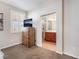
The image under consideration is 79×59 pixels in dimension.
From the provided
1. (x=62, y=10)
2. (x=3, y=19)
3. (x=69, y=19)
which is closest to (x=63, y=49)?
(x=69, y=19)

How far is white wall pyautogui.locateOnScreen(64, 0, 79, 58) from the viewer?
3348 millimetres

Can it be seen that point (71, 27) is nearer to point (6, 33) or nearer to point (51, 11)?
point (51, 11)

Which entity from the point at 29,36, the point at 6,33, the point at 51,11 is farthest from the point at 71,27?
the point at 6,33

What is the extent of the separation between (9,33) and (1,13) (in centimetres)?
130

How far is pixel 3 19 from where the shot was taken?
16.3ft

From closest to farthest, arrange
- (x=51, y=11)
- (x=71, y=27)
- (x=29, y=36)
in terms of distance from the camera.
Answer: (x=71, y=27) → (x=51, y=11) → (x=29, y=36)

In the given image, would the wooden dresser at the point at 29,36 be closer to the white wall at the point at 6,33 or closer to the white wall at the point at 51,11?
the white wall at the point at 51,11

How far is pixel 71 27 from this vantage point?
353 centimetres

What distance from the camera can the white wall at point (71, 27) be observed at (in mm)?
3348

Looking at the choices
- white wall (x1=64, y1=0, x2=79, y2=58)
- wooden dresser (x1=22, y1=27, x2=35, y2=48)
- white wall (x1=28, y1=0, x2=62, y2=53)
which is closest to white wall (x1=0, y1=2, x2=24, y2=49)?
wooden dresser (x1=22, y1=27, x2=35, y2=48)

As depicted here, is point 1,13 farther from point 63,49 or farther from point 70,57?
point 70,57

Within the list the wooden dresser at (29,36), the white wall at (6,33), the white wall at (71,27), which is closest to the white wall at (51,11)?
the white wall at (71,27)

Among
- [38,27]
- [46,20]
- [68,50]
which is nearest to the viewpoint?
[68,50]

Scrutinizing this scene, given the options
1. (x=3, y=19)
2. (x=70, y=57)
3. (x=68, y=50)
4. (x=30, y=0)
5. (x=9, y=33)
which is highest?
(x=30, y=0)
